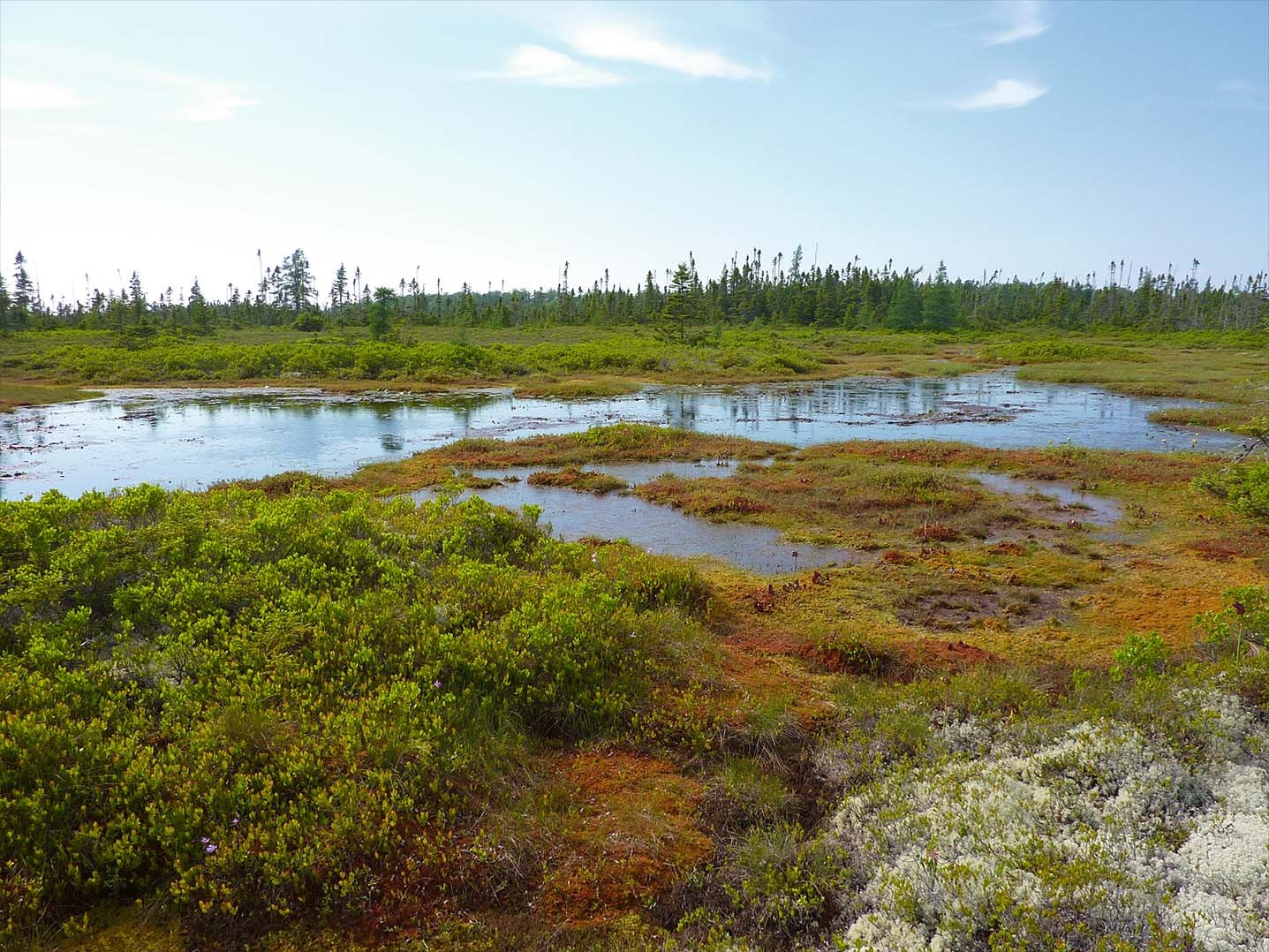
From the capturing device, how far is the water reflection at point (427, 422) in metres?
19.9

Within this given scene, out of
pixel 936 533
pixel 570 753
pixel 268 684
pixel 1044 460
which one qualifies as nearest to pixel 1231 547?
pixel 936 533

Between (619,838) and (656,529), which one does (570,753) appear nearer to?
(619,838)

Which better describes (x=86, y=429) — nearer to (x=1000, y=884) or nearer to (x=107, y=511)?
(x=107, y=511)

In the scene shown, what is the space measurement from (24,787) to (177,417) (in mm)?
29249

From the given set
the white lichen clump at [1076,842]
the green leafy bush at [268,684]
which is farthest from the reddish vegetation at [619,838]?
the white lichen clump at [1076,842]

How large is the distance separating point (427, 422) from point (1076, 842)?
2679 centimetres

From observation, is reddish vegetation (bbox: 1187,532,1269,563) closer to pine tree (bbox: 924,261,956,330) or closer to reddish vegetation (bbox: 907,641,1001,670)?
reddish vegetation (bbox: 907,641,1001,670)

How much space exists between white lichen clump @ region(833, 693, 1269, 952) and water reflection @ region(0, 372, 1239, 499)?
1446 centimetres

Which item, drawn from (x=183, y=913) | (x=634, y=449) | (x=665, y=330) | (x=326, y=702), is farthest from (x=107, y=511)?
(x=665, y=330)

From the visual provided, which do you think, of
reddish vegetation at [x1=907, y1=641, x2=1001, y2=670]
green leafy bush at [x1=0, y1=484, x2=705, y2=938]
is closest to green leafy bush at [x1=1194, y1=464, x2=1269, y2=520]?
reddish vegetation at [x1=907, y1=641, x2=1001, y2=670]

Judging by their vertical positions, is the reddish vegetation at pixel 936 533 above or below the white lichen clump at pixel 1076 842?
below

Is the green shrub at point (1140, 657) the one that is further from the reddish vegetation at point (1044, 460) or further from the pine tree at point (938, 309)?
the pine tree at point (938, 309)

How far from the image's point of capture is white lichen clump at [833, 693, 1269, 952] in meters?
3.39

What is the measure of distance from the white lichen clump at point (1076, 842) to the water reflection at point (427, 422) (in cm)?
1446
